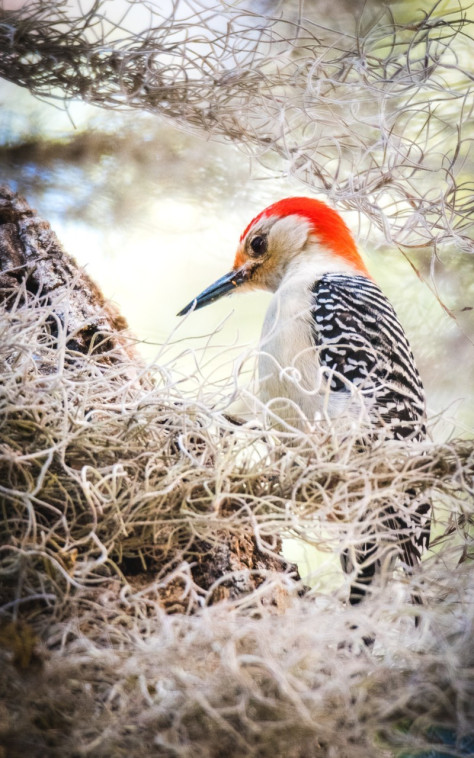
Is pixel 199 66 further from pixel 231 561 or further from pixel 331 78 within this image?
pixel 231 561

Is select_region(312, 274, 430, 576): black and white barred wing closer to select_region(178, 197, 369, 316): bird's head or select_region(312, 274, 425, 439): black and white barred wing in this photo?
select_region(312, 274, 425, 439): black and white barred wing

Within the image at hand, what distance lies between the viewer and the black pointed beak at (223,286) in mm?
1553

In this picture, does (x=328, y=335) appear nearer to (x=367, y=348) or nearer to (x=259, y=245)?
(x=367, y=348)

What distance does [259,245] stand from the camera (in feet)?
5.16

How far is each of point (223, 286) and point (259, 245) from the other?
127 millimetres

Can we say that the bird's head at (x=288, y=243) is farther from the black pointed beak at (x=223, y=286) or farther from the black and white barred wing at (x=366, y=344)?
the black and white barred wing at (x=366, y=344)

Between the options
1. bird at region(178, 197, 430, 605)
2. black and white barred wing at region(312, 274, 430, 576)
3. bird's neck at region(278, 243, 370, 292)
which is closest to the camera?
bird at region(178, 197, 430, 605)

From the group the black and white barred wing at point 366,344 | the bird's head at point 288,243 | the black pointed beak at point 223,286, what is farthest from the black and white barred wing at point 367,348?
the black pointed beak at point 223,286

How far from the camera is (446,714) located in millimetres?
708

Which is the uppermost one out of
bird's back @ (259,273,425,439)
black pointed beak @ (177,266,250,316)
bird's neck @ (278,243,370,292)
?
bird's neck @ (278,243,370,292)

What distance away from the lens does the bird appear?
1.09 metres

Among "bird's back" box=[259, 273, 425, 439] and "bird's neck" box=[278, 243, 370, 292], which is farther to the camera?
"bird's neck" box=[278, 243, 370, 292]

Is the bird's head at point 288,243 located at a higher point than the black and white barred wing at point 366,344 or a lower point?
higher

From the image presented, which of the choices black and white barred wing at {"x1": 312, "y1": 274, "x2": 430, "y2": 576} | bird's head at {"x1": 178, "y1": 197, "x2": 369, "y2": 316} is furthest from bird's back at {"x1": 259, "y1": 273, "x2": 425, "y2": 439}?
bird's head at {"x1": 178, "y1": 197, "x2": 369, "y2": 316}
